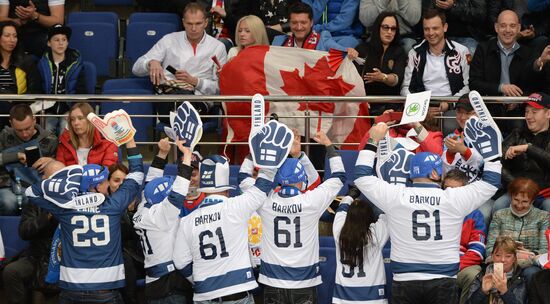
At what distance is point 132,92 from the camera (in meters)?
12.4

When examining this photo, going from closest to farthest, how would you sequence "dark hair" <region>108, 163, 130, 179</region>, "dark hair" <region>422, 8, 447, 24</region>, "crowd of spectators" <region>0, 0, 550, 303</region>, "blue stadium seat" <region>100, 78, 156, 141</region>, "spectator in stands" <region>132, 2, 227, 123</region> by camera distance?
"crowd of spectators" <region>0, 0, 550, 303</region> < "dark hair" <region>108, 163, 130, 179</region> < "dark hair" <region>422, 8, 447, 24</region> < "spectator in stands" <region>132, 2, 227, 123</region> < "blue stadium seat" <region>100, 78, 156, 141</region>

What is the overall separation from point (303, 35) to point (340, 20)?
0.77 meters

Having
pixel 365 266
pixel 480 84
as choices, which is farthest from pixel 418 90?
pixel 365 266

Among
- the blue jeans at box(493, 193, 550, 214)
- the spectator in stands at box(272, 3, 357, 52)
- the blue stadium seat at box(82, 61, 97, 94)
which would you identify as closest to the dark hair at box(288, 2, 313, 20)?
the spectator in stands at box(272, 3, 357, 52)

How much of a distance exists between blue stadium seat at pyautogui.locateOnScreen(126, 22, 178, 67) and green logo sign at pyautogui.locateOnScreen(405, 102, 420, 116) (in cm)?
444

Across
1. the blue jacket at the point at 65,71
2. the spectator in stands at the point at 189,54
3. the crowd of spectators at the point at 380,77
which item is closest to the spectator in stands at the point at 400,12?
the crowd of spectators at the point at 380,77

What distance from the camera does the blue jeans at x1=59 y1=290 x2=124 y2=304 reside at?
948 cm

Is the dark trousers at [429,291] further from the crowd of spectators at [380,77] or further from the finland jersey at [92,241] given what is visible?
the finland jersey at [92,241]

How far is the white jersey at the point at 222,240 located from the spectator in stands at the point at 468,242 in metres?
1.57

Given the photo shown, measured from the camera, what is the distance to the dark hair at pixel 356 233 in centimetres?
934

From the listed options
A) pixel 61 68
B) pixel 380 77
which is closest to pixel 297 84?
pixel 380 77

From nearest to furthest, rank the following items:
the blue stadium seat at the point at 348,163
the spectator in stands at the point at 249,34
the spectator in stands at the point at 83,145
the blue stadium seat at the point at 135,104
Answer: the spectator in stands at the point at 83,145 < the blue stadium seat at the point at 348,163 < the spectator in stands at the point at 249,34 < the blue stadium seat at the point at 135,104

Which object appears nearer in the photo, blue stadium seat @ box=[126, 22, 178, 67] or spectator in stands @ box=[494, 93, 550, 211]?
spectator in stands @ box=[494, 93, 550, 211]

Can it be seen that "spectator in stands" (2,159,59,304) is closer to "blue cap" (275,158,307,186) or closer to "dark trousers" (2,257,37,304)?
"dark trousers" (2,257,37,304)
